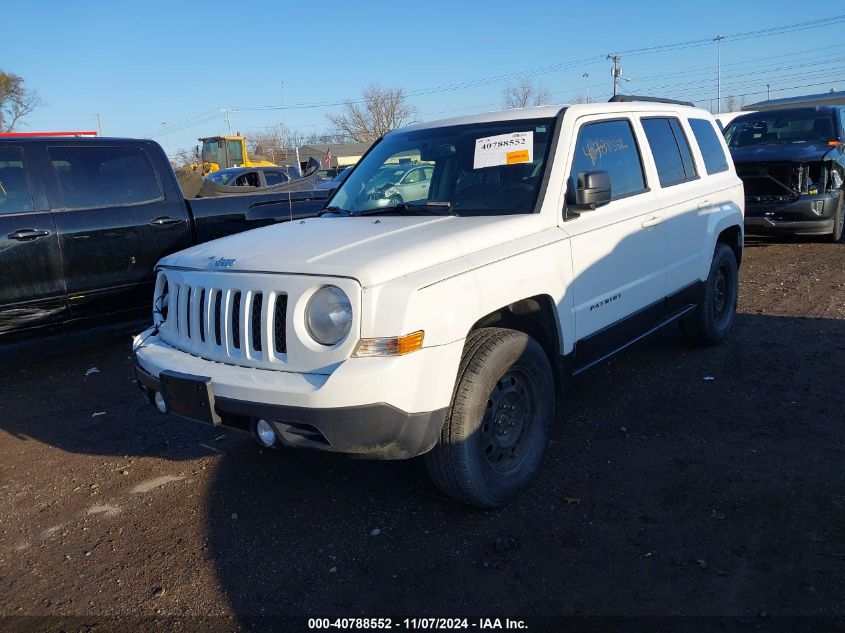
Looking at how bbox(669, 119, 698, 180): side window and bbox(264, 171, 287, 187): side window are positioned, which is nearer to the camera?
bbox(669, 119, 698, 180): side window

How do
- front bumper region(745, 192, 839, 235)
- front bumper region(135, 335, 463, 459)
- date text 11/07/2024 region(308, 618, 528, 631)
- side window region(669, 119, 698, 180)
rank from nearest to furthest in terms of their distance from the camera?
date text 11/07/2024 region(308, 618, 528, 631) < front bumper region(135, 335, 463, 459) < side window region(669, 119, 698, 180) < front bumper region(745, 192, 839, 235)

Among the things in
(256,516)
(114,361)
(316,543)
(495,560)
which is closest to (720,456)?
(495,560)

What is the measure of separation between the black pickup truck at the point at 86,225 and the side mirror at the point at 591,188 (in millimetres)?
2664

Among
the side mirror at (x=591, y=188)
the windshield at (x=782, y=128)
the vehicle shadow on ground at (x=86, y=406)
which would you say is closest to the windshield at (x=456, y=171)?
the side mirror at (x=591, y=188)

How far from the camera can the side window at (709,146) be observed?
5398 millimetres

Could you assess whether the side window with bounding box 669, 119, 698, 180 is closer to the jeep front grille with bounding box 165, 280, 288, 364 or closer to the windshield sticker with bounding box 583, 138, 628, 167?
the windshield sticker with bounding box 583, 138, 628, 167

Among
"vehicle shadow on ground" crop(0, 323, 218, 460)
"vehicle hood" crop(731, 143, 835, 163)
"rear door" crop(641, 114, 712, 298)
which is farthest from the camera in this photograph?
"vehicle hood" crop(731, 143, 835, 163)

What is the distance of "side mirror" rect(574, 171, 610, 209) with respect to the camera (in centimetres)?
367

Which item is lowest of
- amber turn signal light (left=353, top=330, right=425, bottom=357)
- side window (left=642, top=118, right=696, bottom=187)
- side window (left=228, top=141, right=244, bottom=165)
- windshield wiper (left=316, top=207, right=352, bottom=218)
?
amber turn signal light (left=353, top=330, right=425, bottom=357)

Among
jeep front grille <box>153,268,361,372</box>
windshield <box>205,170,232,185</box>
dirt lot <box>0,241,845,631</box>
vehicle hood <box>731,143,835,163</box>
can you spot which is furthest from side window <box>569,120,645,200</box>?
windshield <box>205,170,232,185</box>

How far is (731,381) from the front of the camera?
493 cm

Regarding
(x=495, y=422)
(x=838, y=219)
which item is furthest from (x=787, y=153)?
(x=495, y=422)

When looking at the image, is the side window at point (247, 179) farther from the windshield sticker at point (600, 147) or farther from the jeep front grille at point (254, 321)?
the jeep front grille at point (254, 321)

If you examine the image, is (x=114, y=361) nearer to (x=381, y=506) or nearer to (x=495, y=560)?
(x=381, y=506)
